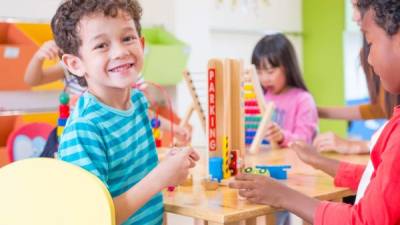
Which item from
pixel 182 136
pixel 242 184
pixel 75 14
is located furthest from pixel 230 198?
pixel 182 136

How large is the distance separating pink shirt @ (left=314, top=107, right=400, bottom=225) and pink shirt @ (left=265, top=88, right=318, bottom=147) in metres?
1.30

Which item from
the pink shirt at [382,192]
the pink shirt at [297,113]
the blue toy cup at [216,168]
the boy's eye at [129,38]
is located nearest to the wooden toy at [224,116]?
the blue toy cup at [216,168]

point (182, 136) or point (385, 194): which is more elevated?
point (385, 194)

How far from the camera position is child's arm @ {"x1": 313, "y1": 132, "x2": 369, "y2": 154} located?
78.1 inches

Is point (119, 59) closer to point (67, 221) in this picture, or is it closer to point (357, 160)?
point (67, 221)

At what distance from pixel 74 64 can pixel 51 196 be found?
0.35m

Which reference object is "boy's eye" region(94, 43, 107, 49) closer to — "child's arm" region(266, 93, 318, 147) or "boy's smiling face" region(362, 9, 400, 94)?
"boy's smiling face" region(362, 9, 400, 94)

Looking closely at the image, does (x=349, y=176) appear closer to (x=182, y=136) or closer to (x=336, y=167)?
(x=336, y=167)

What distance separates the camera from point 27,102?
127 inches

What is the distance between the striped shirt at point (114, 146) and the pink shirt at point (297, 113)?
3.82 ft

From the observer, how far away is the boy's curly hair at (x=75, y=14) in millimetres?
1193

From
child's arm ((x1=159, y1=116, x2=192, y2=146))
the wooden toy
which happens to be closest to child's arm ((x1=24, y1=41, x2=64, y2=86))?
child's arm ((x1=159, y1=116, x2=192, y2=146))

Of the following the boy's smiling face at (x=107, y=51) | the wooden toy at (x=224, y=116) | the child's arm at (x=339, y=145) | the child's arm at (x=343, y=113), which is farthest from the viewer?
the child's arm at (x=343, y=113)

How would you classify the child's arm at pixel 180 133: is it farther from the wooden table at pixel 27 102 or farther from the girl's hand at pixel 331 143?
the wooden table at pixel 27 102
